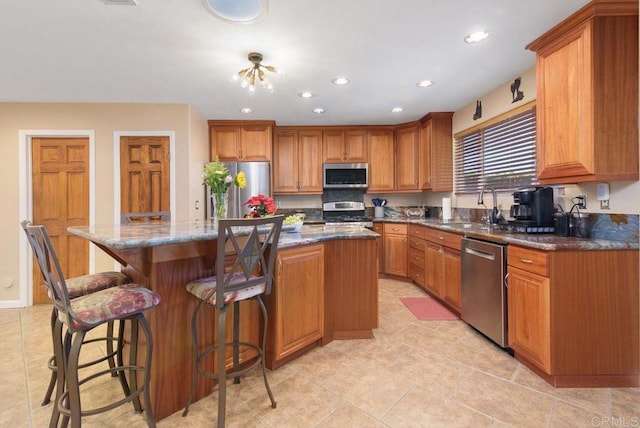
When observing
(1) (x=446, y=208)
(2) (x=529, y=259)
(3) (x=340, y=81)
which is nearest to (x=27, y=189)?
(3) (x=340, y=81)

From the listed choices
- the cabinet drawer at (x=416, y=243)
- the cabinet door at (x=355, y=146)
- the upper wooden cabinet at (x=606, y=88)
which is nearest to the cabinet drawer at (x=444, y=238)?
the cabinet drawer at (x=416, y=243)

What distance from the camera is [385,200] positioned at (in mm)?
4902

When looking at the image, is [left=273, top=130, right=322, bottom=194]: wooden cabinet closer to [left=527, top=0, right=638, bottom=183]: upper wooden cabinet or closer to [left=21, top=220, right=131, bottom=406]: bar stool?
[left=21, top=220, right=131, bottom=406]: bar stool

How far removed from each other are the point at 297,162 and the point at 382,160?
1.39m

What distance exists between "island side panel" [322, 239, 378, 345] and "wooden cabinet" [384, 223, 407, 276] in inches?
74.3

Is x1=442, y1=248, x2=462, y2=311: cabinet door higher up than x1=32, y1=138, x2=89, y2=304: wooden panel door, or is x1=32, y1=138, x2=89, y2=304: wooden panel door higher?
x1=32, y1=138, x2=89, y2=304: wooden panel door

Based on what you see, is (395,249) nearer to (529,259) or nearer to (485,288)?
(485,288)

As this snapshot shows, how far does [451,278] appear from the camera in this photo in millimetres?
2959

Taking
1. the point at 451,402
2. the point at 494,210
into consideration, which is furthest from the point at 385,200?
the point at 451,402

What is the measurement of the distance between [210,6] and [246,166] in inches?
99.8

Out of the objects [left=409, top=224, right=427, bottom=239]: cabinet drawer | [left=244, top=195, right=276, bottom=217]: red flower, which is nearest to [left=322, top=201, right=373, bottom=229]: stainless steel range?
[left=409, top=224, right=427, bottom=239]: cabinet drawer

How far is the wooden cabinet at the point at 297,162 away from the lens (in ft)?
15.0

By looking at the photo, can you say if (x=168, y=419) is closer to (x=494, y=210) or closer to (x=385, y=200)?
(x=494, y=210)

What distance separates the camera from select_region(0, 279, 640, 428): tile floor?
153cm
